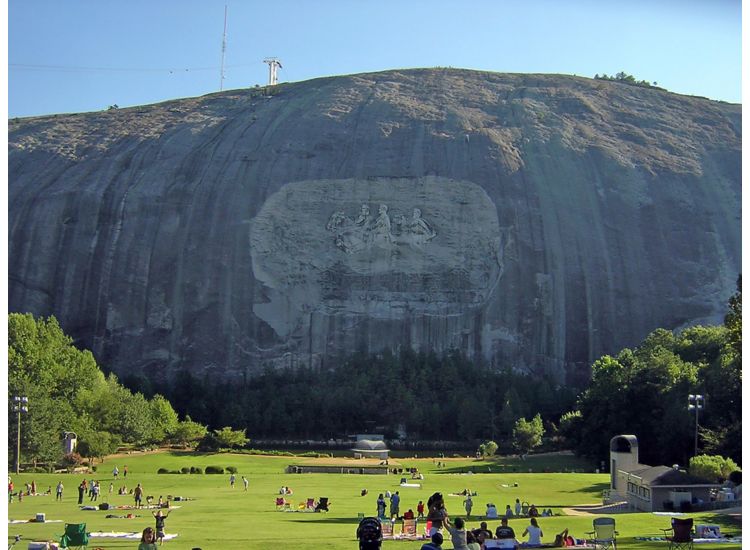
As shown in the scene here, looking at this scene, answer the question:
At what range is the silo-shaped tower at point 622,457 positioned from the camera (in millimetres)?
36688

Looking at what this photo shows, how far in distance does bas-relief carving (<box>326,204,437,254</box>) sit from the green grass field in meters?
30.5

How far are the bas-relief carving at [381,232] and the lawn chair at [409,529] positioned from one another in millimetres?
62806

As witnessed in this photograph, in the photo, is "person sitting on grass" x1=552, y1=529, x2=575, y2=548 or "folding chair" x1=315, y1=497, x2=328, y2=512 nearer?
"person sitting on grass" x1=552, y1=529, x2=575, y2=548

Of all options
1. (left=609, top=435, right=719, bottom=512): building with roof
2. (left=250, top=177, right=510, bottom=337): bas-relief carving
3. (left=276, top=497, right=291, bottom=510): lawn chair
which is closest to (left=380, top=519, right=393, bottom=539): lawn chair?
(left=276, top=497, right=291, bottom=510): lawn chair

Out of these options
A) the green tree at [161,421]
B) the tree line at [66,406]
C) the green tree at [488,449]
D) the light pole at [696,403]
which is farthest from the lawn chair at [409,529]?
the green tree at [161,421]

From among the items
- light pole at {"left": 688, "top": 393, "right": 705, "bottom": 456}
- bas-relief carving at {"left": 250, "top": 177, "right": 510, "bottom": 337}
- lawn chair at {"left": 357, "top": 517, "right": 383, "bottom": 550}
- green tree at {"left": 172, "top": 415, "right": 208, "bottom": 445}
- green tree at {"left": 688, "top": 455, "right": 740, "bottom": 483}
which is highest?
bas-relief carving at {"left": 250, "top": 177, "right": 510, "bottom": 337}

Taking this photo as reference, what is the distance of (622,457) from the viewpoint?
3781 cm

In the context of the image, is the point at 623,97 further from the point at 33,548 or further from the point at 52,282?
the point at 33,548

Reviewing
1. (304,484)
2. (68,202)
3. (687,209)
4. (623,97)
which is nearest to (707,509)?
(304,484)

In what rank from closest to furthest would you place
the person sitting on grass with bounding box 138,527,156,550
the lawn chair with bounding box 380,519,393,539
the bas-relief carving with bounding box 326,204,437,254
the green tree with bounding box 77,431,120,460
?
the person sitting on grass with bounding box 138,527,156,550
the lawn chair with bounding box 380,519,393,539
the green tree with bounding box 77,431,120,460
the bas-relief carving with bounding box 326,204,437,254

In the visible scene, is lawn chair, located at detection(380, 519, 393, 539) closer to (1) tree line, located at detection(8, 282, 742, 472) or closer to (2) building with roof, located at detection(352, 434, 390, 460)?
(1) tree line, located at detection(8, 282, 742, 472)

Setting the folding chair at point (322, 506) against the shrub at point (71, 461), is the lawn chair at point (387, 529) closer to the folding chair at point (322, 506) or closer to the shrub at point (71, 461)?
the folding chair at point (322, 506)

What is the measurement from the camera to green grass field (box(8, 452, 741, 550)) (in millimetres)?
21906

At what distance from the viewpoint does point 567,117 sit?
9919 cm
